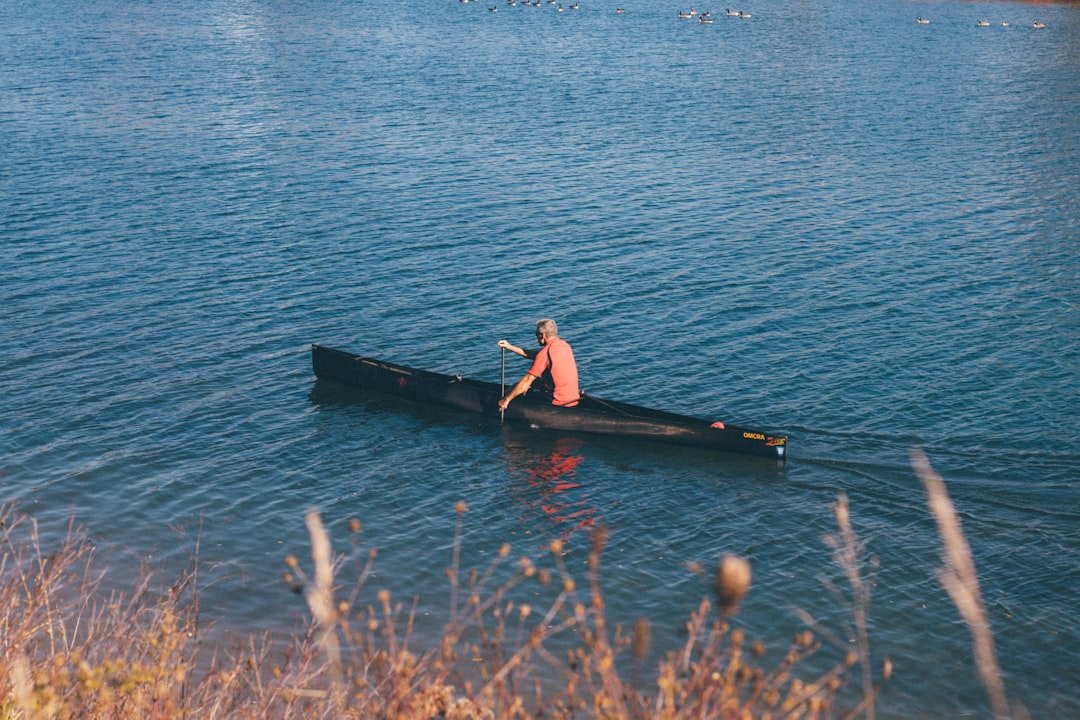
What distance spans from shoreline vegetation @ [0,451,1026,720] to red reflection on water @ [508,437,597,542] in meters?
1.05

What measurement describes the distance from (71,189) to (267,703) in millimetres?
34217

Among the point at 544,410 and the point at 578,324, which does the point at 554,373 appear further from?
the point at 578,324

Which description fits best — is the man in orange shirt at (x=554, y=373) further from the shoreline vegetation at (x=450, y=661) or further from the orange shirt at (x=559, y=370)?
the shoreline vegetation at (x=450, y=661)

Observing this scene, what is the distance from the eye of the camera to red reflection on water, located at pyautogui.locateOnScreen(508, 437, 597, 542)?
1644cm

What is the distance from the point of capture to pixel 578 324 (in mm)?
25109

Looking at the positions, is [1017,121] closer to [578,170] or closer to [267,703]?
[578,170]

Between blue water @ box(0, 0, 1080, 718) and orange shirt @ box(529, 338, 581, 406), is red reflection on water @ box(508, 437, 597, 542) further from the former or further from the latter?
orange shirt @ box(529, 338, 581, 406)

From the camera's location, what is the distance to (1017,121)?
4866cm

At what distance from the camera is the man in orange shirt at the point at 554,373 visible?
18906 millimetres

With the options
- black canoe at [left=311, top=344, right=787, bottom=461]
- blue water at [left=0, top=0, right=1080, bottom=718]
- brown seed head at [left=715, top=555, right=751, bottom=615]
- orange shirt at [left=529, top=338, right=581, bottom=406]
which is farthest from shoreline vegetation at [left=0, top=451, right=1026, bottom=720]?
orange shirt at [left=529, top=338, right=581, bottom=406]

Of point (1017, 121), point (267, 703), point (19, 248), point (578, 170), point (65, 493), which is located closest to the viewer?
point (267, 703)

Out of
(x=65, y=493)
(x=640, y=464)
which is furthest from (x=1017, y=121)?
(x=65, y=493)

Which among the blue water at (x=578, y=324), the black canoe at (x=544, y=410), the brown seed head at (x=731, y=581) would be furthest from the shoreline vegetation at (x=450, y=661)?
the black canoe at (x=544, y=410)

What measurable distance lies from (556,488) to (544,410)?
220 centimetres
